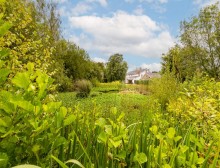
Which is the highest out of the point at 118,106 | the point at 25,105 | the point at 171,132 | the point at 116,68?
the point at 116,68

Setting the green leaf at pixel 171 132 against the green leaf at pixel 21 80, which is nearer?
the green leaf at pixel 21 80

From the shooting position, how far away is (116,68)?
267ft

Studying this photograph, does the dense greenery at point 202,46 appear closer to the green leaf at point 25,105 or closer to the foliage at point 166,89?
the foliage at point 166,89

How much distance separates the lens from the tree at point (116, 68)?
79.8 m

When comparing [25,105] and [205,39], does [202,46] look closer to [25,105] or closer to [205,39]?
[205,39]

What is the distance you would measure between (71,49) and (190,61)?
20.6 meters

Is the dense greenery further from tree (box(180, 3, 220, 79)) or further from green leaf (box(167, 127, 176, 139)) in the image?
green leaf (box(167, 127, 176, 139))

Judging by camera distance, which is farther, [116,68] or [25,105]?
[116,68]

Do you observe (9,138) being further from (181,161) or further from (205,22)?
(205,22)

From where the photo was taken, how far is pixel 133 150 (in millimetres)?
1359

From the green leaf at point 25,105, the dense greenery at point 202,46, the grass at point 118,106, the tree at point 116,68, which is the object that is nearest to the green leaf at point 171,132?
the green leaf at point 25,105

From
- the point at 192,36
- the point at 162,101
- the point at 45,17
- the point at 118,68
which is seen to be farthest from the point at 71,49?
the point at 118,68

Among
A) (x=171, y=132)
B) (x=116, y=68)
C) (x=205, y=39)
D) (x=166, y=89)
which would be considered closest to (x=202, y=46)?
(x=205, y=39)

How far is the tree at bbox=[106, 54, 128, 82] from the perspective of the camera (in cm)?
7975
